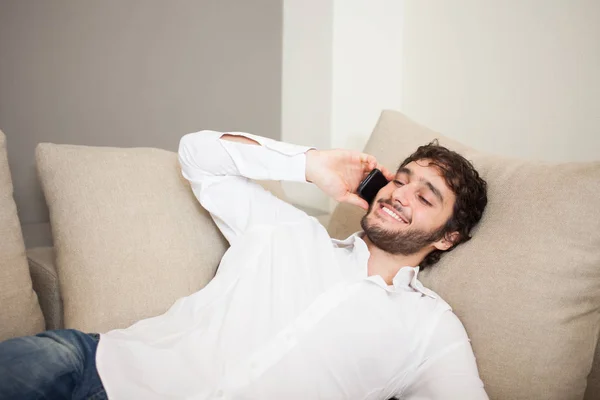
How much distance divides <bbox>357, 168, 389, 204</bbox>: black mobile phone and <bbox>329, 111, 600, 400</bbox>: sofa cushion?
30 cm

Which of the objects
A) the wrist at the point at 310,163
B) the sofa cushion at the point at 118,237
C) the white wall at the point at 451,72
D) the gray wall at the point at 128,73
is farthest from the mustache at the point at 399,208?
the gray wall at the point at 128,73

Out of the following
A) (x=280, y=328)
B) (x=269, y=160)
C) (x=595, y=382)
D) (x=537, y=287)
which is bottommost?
(x=595, y=382)

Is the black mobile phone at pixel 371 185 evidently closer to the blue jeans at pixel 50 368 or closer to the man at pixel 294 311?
the man at pixel 294 311

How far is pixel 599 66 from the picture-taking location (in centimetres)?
145

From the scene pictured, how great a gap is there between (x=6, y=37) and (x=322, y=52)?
1.17 m

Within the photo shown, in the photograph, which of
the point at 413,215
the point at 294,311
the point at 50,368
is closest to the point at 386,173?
the point at 413,215

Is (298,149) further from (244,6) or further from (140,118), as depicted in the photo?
(244,6)

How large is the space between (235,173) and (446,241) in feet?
1.94

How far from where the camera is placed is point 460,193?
1.23m

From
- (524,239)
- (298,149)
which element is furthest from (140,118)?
(524,239)

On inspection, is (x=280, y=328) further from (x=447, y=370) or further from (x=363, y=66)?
(x=363, y=66)

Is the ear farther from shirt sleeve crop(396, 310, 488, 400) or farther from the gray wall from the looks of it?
the gray wall

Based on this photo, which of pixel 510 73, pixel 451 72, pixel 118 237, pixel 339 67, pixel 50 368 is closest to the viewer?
pixel 50 368

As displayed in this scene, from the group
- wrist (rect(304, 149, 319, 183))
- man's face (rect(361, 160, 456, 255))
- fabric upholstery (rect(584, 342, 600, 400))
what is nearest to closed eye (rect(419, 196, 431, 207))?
man's face (rect(361, 160, 456, 255))
